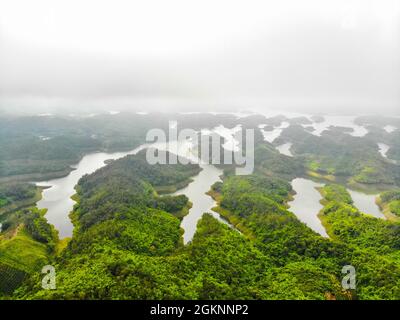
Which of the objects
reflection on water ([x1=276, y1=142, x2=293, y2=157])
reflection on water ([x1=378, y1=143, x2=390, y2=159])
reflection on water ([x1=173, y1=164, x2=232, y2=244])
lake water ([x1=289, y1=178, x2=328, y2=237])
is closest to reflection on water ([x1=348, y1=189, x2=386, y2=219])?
lake water ([x1=289, y1=178, x2=328, y2=237])

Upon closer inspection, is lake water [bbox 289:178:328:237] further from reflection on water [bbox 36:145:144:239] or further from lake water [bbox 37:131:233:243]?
reflection on water [bbox 36:145:144:239]

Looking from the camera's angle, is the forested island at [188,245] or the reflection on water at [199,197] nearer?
the forested island at [188,245]

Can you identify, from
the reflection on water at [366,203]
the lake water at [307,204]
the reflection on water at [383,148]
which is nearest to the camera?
the lake water at [307,204]

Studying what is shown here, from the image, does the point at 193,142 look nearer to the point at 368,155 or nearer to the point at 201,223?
the point at 368,155

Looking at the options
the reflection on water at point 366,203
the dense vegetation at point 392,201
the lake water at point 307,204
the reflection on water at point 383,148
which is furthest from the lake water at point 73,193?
the reflection on water at point 383,148

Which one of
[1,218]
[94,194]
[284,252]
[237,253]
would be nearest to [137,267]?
[237,253]

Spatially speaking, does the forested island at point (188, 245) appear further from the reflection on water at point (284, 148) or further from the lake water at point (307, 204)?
the reflection on water at point (284, 148)
